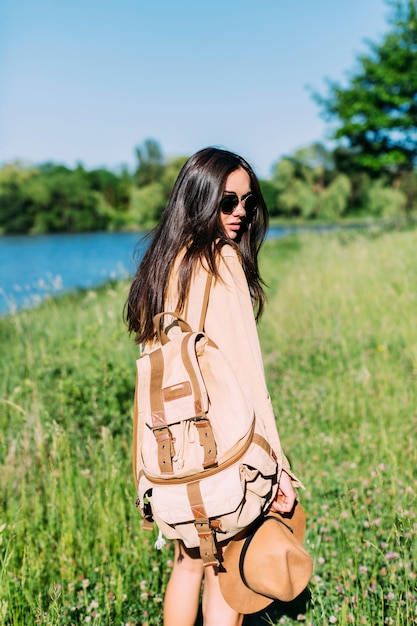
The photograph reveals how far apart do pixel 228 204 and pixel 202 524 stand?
103cm

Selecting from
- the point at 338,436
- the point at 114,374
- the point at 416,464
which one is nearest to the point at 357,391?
A: the point at 338,436

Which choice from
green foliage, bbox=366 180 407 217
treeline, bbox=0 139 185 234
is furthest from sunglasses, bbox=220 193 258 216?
treeline, bbox=0 139 185 234

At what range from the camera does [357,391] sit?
4152 millimetres

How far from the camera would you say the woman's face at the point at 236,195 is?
1814 millimetres

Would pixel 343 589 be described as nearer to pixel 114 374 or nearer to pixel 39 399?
pixel 114 374

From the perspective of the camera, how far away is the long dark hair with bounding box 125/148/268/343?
1.72 metres

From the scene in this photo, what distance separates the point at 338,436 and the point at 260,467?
218 cm

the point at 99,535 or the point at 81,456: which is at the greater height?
the point at 81,456

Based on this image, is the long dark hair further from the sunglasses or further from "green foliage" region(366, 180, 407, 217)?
"green foliage" region(366, 180, 407, 217)

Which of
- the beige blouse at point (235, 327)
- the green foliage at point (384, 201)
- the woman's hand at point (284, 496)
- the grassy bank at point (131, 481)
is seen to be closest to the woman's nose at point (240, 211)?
the beige blouse at point (235, 327)

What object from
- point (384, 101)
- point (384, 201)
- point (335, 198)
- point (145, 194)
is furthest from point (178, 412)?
point (145, 194)

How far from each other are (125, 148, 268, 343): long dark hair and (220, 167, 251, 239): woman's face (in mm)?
27

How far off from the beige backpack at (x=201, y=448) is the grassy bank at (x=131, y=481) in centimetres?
59

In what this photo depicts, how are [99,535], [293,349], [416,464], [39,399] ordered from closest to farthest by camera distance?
[99,535], [416,464], [39,399], [293,349]
